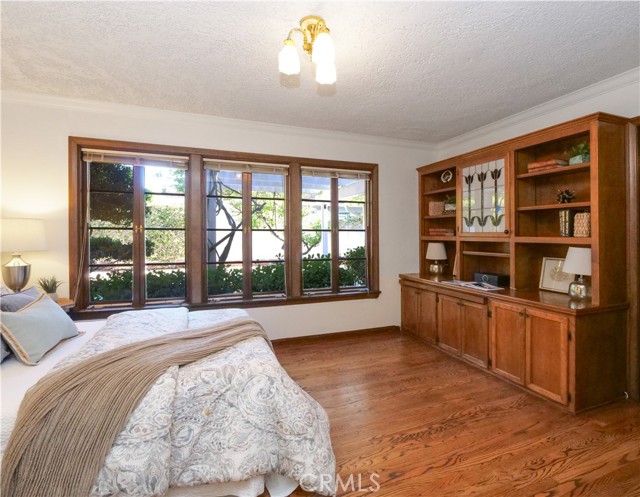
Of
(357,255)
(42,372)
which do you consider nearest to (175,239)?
(42,372)

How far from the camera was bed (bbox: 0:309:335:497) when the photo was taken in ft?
4.58

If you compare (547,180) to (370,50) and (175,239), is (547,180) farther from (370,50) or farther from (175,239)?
(175,239)

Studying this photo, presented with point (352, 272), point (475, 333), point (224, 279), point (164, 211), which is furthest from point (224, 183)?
point (475, 333)

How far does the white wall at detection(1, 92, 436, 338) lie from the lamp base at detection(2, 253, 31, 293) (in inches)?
13.4

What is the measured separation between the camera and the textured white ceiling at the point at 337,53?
189 centimetres

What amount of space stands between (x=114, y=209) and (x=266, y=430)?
2.96m

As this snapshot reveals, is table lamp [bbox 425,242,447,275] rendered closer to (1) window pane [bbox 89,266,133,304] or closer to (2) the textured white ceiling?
(2) the textured white ceiling

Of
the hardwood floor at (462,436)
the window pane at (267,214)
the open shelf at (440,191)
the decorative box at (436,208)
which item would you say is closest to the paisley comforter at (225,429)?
the hardwood floor at (462,436)

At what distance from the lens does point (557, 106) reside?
123 inches

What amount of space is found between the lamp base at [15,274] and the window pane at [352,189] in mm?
3399

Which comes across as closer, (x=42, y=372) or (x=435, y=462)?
(x=42, y=372)

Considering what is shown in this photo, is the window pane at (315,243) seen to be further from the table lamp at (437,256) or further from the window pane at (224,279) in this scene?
the table lamp at (437,256)

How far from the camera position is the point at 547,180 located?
3182 millimetres

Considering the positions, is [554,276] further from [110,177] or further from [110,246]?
[110,177]
